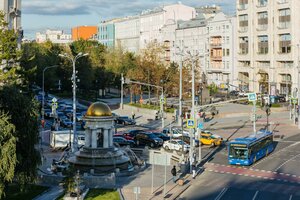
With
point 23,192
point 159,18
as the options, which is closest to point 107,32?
point 159,18

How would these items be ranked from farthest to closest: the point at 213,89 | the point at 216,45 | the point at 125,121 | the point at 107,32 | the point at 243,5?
the point at 107,32 < the point at 216,45 < the point at 213,89 < the point at 243,5 < the point at 125,121

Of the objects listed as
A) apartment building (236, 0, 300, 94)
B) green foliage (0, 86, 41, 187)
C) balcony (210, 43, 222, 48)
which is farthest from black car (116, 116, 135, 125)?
balcony (210, 43, 222, 48)

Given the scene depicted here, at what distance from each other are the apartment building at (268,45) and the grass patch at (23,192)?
201 ft

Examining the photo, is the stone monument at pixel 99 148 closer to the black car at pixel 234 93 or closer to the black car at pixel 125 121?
the black car at pixel 125 121

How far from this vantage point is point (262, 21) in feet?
324

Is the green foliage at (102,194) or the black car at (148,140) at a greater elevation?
the black car at (148,140)

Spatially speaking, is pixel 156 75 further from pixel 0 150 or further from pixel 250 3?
pixel 0 150

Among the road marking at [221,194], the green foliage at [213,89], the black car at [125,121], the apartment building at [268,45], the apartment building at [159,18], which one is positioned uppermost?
the apartment building at [159,18]

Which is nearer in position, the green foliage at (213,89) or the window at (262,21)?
the window at (262,21)

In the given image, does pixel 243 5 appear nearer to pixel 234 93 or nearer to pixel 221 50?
pixel 221 50

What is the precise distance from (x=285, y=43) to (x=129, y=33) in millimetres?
78466

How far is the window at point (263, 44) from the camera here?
9838 cm

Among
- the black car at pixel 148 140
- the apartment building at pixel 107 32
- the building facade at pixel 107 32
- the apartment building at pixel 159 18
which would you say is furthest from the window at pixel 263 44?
the building facade at pixel 107 32

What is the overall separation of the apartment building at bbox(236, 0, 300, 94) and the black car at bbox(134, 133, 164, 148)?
4051 cm
